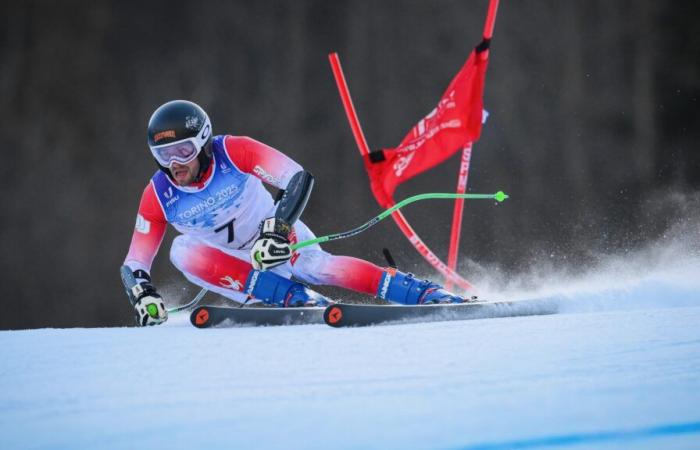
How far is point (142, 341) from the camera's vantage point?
180 centimetres

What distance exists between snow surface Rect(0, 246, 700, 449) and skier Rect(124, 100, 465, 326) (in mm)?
1049

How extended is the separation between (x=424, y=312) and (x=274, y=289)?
2.63 feet

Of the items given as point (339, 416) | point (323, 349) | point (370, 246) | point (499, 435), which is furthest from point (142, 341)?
point (370, 246)

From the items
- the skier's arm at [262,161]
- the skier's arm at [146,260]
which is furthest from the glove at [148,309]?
the skier's arm at [262,161]

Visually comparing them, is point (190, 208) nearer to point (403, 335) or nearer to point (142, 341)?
point (142, 341)

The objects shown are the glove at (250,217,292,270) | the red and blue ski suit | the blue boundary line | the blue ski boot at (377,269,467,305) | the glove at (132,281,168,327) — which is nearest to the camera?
the blue boundary line

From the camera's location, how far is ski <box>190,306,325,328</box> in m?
2.35

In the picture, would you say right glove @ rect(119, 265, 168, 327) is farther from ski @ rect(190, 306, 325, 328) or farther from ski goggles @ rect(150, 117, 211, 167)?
ski goggles @ rect(150, 117, 211, 167)

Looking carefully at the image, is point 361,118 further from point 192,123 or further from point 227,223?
point 192,123

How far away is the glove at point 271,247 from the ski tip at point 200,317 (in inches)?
9.7

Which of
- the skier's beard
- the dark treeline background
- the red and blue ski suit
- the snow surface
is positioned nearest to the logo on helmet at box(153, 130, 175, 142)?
the skier's beard

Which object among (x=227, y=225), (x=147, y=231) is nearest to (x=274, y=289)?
(x=227, y=225)

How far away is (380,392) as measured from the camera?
2.92ft

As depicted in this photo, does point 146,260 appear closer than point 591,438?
No
